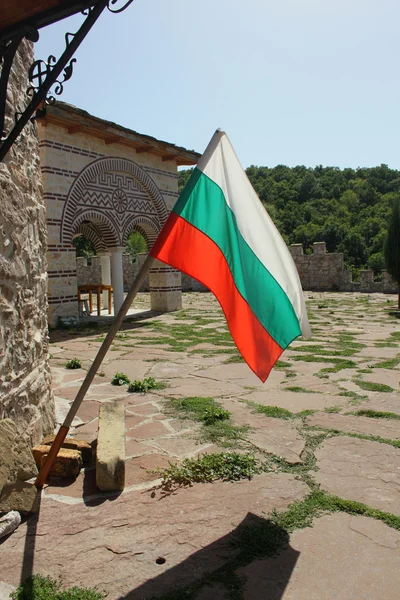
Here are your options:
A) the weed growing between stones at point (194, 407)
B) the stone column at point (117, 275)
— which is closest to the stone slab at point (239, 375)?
the weed growing between stones at point (194, 407)

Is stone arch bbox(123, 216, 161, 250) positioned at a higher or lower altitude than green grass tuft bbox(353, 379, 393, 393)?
higher

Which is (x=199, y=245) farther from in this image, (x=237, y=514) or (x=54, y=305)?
(x=54, y=305)

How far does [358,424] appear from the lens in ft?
12.5

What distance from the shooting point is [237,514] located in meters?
2.48

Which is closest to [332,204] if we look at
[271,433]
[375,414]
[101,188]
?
[101,188]

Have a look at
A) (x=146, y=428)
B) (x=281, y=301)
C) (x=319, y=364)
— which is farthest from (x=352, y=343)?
(x=281, y=301)

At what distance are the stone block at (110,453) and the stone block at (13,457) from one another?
375mm

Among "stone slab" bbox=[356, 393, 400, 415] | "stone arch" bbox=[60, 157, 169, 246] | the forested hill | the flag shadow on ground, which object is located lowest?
the flag shadow on ground

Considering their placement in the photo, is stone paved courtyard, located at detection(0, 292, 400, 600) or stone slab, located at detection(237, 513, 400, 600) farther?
stone paved courtyard, located at detection(0, 292, 400, 600)

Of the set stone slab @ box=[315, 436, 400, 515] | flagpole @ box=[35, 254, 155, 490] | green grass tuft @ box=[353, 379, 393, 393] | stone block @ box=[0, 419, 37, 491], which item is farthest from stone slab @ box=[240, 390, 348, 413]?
stone block @ box=[0, 419, 37, 491]

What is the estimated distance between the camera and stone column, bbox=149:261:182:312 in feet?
44.1

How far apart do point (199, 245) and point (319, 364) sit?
4.08 metres

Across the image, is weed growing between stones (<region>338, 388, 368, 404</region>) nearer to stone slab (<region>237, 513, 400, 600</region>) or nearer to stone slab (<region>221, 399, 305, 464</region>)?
stone slab (<region>221, 399, 305, 464</region>)

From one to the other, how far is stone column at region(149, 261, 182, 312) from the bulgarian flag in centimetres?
1071
